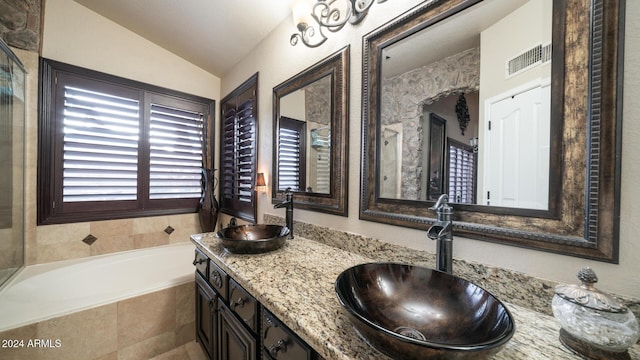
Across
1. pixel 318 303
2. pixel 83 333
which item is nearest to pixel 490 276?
pixel 318 303

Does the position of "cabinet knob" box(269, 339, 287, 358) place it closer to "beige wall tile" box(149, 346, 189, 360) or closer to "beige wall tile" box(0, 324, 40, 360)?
"beige wall tile" box(149, 346, 189, 360)

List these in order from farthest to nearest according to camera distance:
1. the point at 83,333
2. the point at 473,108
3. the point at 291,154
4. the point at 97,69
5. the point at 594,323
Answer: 1. the point at 97,69
2. the point at 291,154
3. the point at 83,333
4. the point at 473,108
5. the point at 594,323

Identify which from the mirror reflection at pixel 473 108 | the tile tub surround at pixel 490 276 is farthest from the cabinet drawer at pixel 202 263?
the mirror reflection at pixel 473 108

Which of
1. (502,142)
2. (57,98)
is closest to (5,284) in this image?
A: (57,98)

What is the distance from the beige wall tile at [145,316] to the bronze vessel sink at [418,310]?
66.5 inches

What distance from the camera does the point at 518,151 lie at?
79 centimetres

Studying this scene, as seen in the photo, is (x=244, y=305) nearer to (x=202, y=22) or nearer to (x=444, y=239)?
(x=444, y=239)

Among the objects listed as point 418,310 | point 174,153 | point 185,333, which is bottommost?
point 185,333

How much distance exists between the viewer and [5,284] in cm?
173

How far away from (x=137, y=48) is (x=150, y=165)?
1.30 m

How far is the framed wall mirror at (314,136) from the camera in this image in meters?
1.38

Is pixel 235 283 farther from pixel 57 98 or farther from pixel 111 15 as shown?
pixel 111 15

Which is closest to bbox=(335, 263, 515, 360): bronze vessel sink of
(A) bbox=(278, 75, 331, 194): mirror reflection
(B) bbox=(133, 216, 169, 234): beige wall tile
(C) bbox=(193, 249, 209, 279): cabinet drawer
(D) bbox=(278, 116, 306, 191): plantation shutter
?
(A) bbox=(278, 75, 331, 194): mirror reflection

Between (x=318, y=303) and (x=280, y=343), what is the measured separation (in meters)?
0.20
